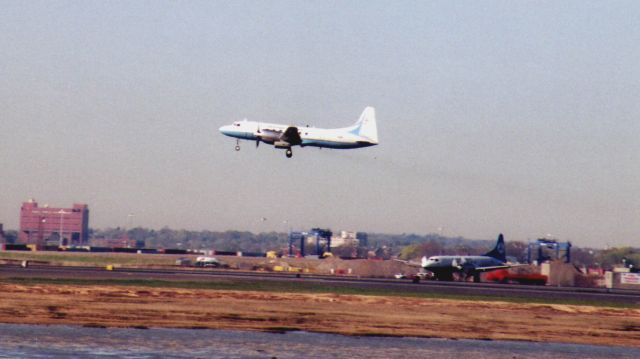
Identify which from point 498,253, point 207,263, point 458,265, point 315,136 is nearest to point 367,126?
point 315,136

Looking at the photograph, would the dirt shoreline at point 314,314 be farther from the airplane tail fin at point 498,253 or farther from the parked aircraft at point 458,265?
the airplane tail fin at point 498,253

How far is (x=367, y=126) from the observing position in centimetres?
11838

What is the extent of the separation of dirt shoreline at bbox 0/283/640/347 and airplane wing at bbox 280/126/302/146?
32988 millimetres

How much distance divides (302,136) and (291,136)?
1.33 metres

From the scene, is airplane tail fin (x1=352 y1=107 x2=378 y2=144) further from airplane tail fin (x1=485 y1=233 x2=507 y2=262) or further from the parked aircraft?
airplane tail fin (x1=485 y1=233 x2=507 y2=262)

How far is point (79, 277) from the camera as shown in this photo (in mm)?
95438

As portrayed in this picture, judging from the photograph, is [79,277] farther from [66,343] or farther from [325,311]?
[66,343]

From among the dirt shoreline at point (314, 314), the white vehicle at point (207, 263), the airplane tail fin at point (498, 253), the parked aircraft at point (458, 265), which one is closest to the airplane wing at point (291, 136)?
the parked aircraft at point (458, 265)

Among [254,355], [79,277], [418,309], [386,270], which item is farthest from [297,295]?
[386,270]

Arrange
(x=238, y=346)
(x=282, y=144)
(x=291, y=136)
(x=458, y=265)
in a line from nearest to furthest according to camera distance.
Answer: (x=238, y=346) < (x=291, y=136) < (x=282, y=144) < (x=458, y=265)

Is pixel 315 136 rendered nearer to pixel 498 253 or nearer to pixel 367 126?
pixel 367 126

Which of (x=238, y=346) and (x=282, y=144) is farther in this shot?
(x=282, y=144)

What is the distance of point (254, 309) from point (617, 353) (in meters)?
24.9

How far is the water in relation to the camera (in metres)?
46.9
